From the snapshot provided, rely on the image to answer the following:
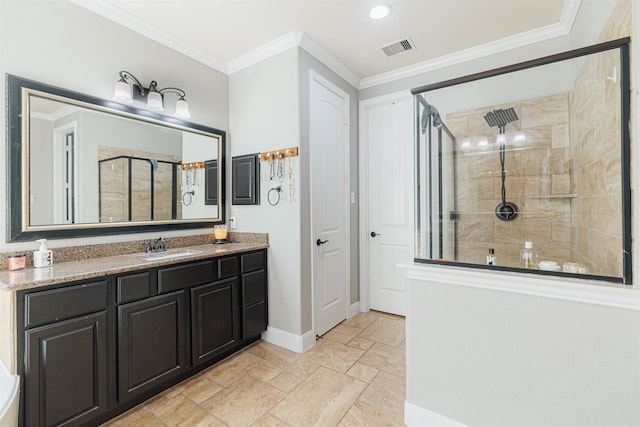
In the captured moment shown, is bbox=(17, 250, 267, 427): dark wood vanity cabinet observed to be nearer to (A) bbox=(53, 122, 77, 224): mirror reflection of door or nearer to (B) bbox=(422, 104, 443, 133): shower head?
(A) bbox=(53, 122, 77, 224): mirror reflection of door

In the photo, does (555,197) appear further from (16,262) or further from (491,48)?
(16,262)

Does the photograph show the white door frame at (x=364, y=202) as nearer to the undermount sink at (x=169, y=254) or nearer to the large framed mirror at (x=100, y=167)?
the large framed mirror at (x=100, y=167)

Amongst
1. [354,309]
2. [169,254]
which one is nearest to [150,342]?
[169,254]

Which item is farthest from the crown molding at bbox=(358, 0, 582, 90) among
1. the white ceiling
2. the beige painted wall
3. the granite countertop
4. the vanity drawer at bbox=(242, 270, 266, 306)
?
the granite countertop

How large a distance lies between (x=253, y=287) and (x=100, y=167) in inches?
60.5

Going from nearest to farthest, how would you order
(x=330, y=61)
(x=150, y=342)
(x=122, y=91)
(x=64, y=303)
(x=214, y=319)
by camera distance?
(x=64, y=303) → (x=150, y=342) → (x=122, y=91) → (x=214, y=319) → (x=330, y=61)

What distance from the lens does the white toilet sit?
121cm

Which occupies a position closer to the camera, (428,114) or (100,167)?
(428,114)

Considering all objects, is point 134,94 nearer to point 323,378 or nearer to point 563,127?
point 323,378

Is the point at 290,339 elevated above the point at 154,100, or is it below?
below

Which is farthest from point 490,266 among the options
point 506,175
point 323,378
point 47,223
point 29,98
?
point 29,98

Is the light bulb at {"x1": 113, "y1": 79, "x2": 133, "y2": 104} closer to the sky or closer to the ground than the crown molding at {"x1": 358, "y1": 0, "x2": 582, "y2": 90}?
closer to the ground

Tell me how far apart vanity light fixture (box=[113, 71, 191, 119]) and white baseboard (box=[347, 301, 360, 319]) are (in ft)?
8.83

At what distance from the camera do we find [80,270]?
1.60 m
